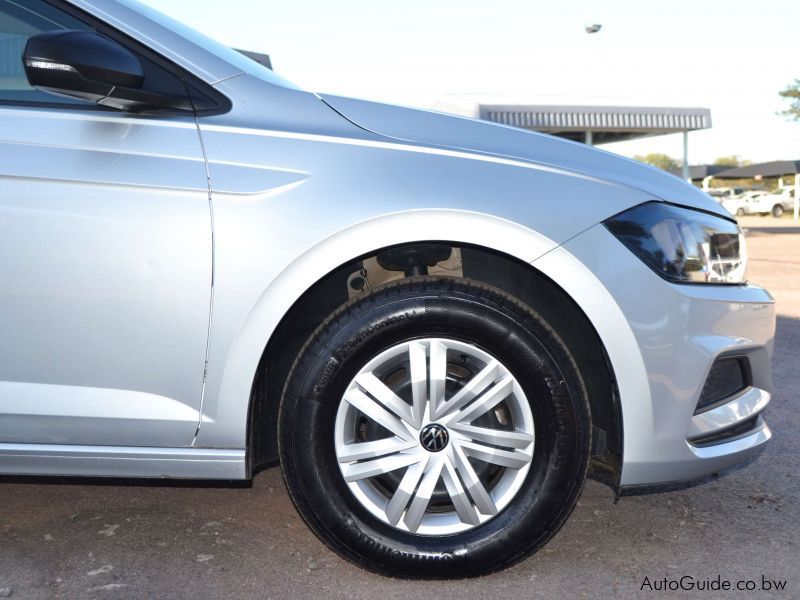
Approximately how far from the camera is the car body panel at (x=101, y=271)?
2.16 metres

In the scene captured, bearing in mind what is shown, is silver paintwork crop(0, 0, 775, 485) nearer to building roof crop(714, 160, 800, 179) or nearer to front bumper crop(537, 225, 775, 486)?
front bumper crop(537, 225, 775, 486)

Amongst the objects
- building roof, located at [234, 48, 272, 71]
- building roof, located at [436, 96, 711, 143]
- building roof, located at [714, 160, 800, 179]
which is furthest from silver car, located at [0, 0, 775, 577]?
building roof, located at [714, 160, 800, 179]

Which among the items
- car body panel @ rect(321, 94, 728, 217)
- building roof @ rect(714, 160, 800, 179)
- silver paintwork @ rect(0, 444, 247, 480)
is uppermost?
car body panel @ rect(321, 94, 728, 217)

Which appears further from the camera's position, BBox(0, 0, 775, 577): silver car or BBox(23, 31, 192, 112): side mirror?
BBox(0, 0, 775, 577): silver car

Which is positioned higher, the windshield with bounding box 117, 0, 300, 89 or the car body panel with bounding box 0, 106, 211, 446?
the windshield with bounding box 117, 0, 300, 89

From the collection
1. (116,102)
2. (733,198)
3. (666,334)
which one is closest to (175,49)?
(116,102)

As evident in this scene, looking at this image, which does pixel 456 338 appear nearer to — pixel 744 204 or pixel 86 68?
pixel 86 68

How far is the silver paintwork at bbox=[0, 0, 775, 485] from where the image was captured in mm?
2170

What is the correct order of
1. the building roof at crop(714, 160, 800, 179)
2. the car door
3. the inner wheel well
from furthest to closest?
the building roof at crop(714, 160, 800, 179) < the inner wheel well < the car door

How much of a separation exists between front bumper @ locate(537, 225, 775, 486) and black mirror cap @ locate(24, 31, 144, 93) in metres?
1.18

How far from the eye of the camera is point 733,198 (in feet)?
157

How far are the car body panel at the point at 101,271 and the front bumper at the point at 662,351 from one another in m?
0.96

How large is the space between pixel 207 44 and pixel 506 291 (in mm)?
1109

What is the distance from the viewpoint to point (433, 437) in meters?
2.31
